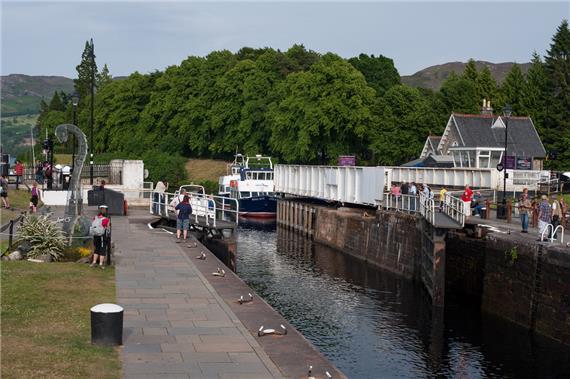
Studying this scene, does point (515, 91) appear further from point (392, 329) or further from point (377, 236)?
point (392, 329)

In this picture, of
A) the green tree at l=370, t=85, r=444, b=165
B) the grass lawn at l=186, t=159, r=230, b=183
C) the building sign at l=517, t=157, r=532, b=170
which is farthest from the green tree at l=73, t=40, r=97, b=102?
the building sign at l=517, t=157, r=532, b=170

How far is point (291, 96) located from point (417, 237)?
54416mm

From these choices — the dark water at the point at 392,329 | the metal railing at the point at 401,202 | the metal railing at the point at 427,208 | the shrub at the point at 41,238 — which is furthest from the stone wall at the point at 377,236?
the shrub at the point at 41,238

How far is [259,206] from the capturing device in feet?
250

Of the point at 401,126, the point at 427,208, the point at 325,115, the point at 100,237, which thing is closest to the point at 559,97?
the point at 401,126

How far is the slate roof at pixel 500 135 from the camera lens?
72312 millimetres

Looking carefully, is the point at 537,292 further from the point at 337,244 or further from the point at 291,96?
the point at 291,96

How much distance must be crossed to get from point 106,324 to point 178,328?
242cm

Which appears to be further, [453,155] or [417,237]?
[453,155]

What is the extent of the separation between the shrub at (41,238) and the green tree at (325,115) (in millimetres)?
59851

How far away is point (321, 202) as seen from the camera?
67.3m

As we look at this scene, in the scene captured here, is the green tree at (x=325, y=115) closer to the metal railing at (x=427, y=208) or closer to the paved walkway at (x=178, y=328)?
the metal railing at (x=427, y=208)

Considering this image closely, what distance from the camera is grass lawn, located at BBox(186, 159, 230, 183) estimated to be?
4200 inches

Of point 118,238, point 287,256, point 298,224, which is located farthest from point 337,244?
point 118,238
